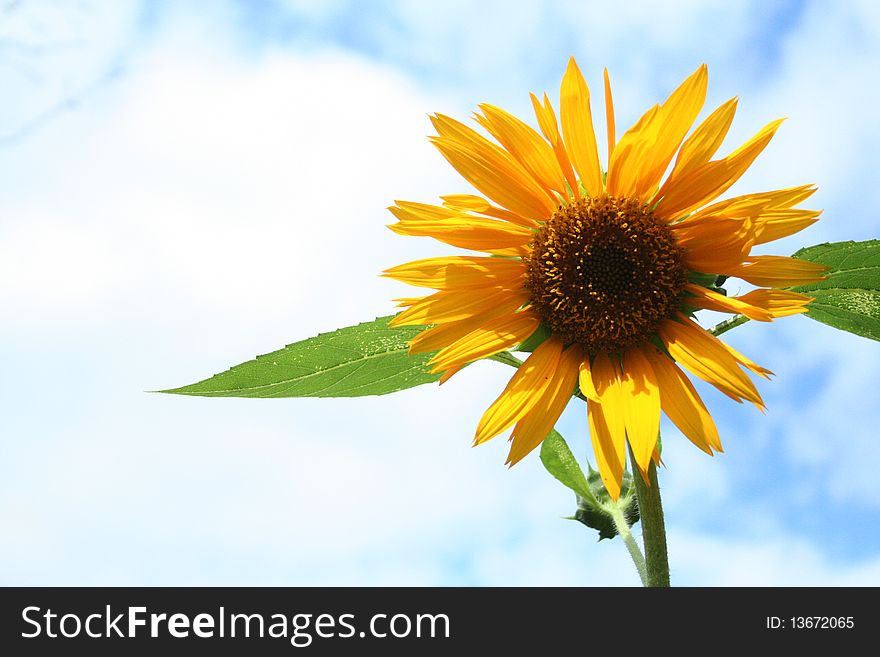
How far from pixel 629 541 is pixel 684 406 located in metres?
0.73

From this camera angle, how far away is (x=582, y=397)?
6.62 feet

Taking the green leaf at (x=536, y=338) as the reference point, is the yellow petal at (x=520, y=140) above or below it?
above

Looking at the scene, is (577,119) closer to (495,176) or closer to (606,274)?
(495,176)

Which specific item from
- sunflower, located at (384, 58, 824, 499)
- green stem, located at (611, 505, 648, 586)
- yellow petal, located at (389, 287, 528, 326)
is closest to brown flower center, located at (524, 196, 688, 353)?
sunflower, located at (384, 58, 824, 499)

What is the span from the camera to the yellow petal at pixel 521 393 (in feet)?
6.17

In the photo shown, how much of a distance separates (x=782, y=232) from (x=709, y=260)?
0.17m

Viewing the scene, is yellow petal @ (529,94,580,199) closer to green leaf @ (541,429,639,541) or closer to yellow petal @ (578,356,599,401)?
yellow petal @ (578,356,599,401)

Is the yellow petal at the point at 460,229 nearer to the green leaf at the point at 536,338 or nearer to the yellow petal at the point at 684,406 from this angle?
the green leaf at the point at 536,338

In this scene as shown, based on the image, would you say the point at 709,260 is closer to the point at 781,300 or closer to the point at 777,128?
the point at 781,300

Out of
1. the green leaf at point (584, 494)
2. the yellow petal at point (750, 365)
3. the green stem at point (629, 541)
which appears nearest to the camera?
the yellow petal at point (750, 365)

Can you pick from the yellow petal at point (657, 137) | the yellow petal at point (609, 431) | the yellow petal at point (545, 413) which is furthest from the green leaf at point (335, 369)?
the yellow petal at point (657, 137)

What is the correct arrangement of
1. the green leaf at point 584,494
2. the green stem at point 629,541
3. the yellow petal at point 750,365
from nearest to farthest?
1. the yellow petal at point 750,365
2. the green stem at point 629,541
3. the green leaf at point 584,494

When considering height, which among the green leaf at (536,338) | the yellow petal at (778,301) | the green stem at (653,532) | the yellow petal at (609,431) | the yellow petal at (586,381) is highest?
the green leaf at (536,338)

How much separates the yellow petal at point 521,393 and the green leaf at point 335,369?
0.23 m
